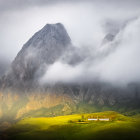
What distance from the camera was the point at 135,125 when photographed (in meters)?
184

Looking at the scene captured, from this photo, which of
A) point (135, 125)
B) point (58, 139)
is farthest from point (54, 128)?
point (135, 125)

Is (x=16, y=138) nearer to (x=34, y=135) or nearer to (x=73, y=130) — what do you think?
(x=34, y=135)

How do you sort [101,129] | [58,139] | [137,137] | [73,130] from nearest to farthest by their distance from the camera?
1. [137,137]
2. [58,139]
3. [101,129]
4. [73,130]

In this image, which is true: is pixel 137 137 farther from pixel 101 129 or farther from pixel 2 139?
pixel 2 139

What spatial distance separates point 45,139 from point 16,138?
68.0ft

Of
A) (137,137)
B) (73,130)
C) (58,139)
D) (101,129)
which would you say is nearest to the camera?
(137,137)

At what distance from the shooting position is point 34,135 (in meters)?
169

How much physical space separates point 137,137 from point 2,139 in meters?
97.6

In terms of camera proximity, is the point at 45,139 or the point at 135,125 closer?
the point at 45,139

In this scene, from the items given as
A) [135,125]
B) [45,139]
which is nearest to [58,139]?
[45,139]

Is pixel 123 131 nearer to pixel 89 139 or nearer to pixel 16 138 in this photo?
pixel 89 139

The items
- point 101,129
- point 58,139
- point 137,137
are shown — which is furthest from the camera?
point 101,129

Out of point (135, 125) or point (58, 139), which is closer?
point (58, 139)

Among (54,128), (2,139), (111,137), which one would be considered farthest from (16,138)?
(111,137)
